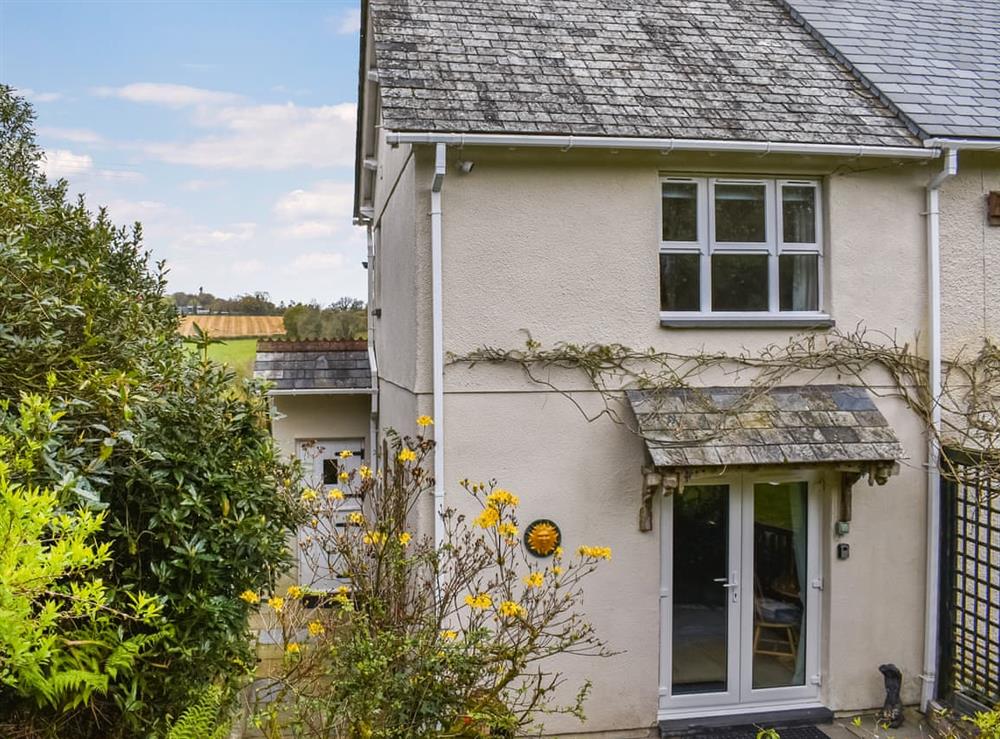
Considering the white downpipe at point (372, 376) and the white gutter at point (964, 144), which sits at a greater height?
the white gutter at point (964, 144)

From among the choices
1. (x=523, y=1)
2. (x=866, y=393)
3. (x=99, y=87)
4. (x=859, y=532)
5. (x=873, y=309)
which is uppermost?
(x=99, y=87)

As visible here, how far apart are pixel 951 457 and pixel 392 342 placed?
742 centimetres

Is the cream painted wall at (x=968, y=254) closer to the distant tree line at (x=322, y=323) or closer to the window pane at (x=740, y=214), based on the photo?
the window pane at (x=740, y=214)

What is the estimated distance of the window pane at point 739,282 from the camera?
31.3 feet

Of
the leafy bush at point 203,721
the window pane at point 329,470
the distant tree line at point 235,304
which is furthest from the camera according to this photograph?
the window pane at point 329,470

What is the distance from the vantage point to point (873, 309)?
32.0ft

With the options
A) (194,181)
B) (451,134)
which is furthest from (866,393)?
(194,181)

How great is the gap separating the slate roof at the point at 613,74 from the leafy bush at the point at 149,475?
3904 millimetres

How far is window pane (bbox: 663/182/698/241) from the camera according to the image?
947cm

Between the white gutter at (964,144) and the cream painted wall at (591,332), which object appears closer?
the cream painted wall at (591,332)

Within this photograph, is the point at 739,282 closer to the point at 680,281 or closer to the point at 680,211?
the point at 680,281

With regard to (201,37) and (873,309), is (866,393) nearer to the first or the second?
(873,309)

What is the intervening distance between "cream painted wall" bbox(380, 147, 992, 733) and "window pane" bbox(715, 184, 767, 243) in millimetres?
258

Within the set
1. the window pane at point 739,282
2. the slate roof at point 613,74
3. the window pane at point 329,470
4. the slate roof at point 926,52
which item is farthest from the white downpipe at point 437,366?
the window pane at point 329,470
